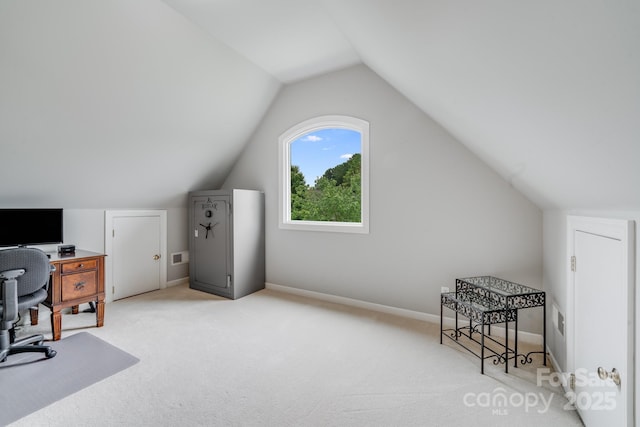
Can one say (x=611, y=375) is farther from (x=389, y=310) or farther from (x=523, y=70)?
(x=389, y=310)

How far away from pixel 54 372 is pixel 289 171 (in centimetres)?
316

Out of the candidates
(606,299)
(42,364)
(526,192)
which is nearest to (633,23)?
(606,299)

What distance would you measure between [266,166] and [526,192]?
3.22 meters

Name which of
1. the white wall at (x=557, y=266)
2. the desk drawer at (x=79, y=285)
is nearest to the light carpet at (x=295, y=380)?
the white wall at (x=557, y=266)

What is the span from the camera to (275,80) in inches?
154

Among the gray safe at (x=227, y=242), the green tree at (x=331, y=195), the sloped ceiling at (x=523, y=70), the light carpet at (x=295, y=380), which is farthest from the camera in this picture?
the gray safe at (x=227, y=242)

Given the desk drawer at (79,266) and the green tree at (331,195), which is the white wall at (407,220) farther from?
the desk drawer at (79,266)

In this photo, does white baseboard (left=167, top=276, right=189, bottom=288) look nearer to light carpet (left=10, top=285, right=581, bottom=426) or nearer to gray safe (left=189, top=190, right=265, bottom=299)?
gray safe (left=189, top=190, right=265, bottom=299)

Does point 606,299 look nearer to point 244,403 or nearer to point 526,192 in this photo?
point 526,192

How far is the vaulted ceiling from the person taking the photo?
31.0 inches

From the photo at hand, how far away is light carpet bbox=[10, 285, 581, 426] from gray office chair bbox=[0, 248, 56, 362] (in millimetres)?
562

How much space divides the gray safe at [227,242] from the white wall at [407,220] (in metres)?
0.33

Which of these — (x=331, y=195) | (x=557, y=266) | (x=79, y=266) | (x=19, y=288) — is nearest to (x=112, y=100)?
(x=79, y=266)

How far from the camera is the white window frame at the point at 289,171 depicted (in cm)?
350
